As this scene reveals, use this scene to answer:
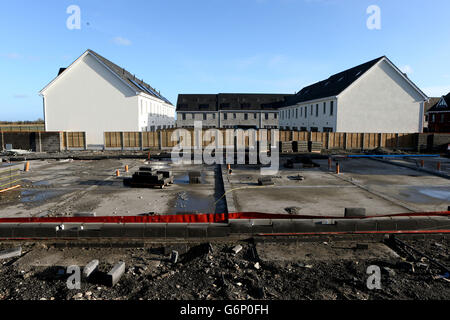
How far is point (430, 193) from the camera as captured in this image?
40.5 feet

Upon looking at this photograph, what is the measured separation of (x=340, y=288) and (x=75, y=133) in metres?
29.6

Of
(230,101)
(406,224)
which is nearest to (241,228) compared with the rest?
(406,224)

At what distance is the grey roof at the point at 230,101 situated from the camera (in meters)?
61.6

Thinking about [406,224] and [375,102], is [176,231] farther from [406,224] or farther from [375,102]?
[375,102]

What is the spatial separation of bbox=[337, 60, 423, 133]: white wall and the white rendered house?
22.3 m

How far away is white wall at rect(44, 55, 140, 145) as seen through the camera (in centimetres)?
3122

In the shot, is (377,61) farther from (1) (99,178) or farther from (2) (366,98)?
(1) (99,178)

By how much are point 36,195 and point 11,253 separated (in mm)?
5604

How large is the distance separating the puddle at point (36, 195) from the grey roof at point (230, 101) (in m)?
49.9

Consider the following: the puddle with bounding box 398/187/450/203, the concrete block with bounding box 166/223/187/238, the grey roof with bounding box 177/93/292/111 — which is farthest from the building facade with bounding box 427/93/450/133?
the concrete block with bounding box 166/223/187/238

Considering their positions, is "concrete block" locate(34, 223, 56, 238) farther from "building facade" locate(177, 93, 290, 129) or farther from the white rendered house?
"building facade" locate(177, 93, 290, 129)
